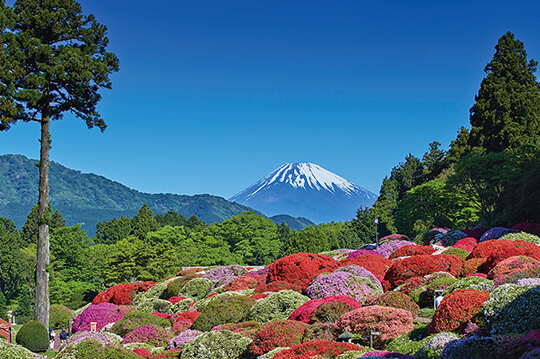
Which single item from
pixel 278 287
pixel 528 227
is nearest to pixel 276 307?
pixel 278 287

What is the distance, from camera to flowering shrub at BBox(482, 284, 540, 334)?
31.6 feet

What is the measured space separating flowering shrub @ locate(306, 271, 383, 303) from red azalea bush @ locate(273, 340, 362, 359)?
6.26 m

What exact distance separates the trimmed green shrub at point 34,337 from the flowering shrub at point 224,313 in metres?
5.01

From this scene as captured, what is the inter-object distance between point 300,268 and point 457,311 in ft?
32.7

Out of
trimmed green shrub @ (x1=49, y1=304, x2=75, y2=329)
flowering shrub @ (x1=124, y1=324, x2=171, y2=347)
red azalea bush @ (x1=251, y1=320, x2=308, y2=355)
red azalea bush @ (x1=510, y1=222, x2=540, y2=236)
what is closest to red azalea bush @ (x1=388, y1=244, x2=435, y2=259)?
red azalea bush @ (x1=510, y1=222, x2=540, y2=236)

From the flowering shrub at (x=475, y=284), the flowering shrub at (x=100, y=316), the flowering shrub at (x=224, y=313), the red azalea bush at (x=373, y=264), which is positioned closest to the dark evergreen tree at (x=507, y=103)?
the red azalea bush at (x=373, y=264)

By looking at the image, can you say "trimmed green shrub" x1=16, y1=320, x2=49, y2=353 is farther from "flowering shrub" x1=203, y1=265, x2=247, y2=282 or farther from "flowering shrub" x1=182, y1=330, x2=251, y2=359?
"flowering shrub" x1=203, y1=265, x2=247, y2=282

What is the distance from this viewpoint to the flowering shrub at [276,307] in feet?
51.4

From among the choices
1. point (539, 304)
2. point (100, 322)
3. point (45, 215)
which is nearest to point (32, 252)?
point (100, 322)

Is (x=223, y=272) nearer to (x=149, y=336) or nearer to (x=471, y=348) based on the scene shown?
(x=149, y=336)

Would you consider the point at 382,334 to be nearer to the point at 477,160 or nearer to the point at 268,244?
the point at 477,160

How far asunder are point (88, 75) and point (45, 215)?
195 inches

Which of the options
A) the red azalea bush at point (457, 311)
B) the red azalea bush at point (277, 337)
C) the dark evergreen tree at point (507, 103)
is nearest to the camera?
the red azalea bush at point (457, 311)

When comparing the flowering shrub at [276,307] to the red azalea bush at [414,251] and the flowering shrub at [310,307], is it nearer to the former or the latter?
the flowering shrub at [310,307]
